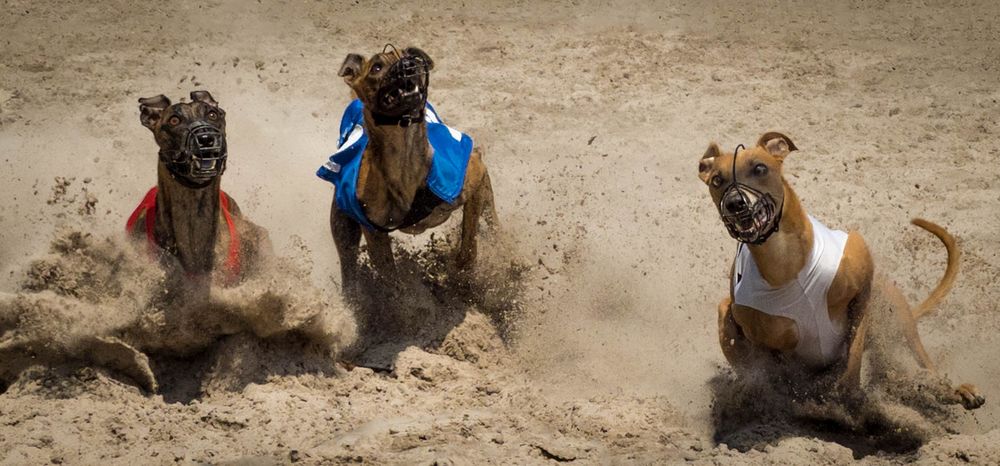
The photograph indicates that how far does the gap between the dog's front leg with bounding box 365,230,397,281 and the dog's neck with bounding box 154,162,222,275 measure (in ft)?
3.38

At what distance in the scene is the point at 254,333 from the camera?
6.55 m

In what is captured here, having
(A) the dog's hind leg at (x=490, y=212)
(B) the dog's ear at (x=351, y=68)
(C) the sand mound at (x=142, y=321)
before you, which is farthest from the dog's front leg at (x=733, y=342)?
(B) the dog's ear at (x=351, y=68)

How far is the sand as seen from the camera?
601 centimetres

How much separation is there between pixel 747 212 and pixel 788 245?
1.31 feet

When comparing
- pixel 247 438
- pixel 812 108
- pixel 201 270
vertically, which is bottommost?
pixel 247 438

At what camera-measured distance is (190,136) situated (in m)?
6.10

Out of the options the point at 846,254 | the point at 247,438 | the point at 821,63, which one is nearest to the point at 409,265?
the point at 247,438

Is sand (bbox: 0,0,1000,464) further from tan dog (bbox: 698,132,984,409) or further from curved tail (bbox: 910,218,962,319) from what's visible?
curved tail (bbox: 910,218,962,319)

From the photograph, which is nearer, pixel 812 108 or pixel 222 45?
pixel 812 108

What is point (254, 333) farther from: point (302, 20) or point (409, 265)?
point (302, 20)

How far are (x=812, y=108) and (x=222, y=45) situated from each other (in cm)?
471

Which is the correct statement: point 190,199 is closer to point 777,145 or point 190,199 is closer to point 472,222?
point 472,222

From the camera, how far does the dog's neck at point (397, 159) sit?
681 cm

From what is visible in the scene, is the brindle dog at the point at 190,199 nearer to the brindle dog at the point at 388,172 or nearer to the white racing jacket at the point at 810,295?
the brindle dog at the point at 388,172
